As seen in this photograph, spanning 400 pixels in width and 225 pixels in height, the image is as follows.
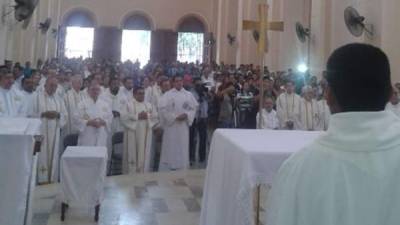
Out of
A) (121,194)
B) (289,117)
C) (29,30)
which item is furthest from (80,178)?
(29,30)

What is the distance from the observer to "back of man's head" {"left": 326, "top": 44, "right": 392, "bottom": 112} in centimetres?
162

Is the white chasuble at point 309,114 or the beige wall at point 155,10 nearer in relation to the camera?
the white chasuble at point 309,114

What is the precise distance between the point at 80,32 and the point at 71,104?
71.9 feet

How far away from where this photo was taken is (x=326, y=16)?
14.6 meters

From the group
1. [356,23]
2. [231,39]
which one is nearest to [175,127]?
[356,23]

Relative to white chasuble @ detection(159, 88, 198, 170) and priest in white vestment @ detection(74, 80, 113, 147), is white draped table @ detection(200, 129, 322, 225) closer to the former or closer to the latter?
priest in white vestment @ detection(74, 80, 113, 147)

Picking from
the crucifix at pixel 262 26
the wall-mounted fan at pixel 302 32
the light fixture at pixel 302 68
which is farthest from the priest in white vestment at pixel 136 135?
the wall-mounted fan at pixel 302 32

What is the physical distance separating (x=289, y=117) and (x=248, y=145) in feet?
21.8

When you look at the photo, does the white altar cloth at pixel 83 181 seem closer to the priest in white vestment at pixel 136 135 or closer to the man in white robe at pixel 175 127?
the priest in white vestment at pixel 136 135

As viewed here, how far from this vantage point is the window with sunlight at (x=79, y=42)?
99.4 ft

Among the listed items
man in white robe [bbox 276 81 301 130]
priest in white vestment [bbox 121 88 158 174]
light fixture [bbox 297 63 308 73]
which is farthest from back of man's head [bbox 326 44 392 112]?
light fixture [bbox 297 63 308 73]

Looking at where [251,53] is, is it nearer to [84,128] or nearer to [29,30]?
[29,30]

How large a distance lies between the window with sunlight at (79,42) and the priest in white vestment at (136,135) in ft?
72.1

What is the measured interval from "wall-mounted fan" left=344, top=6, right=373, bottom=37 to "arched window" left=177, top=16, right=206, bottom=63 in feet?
62.6
